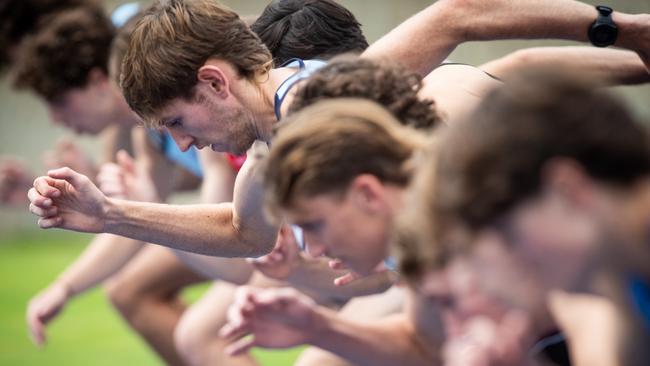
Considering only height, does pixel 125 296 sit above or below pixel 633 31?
below

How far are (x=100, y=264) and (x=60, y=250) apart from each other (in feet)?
24.1

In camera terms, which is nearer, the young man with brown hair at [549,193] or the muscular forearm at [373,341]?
the young man with brown hair at [549,193]

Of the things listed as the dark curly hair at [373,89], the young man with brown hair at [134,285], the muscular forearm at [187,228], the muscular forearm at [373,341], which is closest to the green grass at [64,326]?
the young man with brown hair at [134,285]

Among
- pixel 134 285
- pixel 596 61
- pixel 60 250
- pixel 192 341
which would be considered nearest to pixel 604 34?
pixel 596 61

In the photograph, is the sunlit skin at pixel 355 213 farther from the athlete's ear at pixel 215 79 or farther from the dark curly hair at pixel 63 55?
the dark curly hair at pixel 63 55

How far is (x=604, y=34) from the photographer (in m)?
3.71

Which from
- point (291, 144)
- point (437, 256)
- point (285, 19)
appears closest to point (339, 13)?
point (285, 19)

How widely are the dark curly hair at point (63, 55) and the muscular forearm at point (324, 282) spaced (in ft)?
6.50

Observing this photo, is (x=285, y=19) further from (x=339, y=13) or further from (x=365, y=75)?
(x=365, y=75)

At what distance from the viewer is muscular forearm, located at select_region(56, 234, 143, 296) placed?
5.52 meters

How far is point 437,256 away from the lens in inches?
93.9

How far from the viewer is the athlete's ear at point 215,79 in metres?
3.61

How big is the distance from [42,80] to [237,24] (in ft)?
8.31

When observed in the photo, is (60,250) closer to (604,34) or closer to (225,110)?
(225,110)
